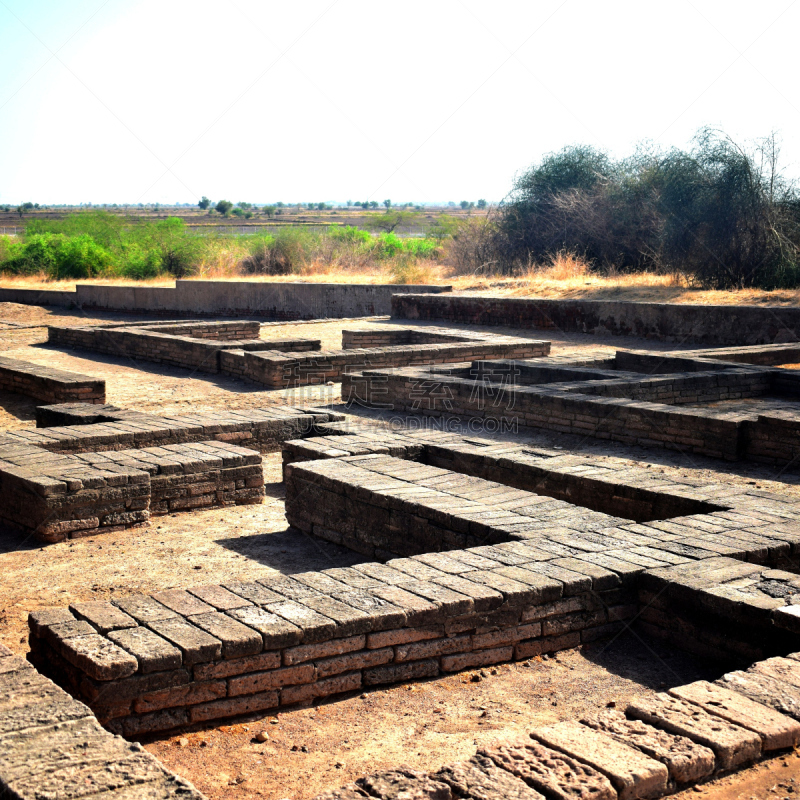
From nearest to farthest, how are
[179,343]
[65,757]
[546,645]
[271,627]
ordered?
[65,757] → [271,627] → [546,645] → [179,343]

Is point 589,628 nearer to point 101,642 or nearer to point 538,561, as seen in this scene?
point 538,561

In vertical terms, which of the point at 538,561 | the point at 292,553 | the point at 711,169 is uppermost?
the point at 711,169

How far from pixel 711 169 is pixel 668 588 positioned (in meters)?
17.9

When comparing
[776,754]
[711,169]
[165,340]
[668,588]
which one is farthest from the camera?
[711,169]

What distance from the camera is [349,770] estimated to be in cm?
255

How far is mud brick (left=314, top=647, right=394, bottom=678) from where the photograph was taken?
116 inches

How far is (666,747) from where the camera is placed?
234 centimetres

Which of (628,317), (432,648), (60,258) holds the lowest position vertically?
(432,648)

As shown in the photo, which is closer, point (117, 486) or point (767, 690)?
point (767, 690)

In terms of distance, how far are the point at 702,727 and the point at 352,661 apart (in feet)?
3.62

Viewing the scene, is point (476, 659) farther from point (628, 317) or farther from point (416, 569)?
point (628, 317)

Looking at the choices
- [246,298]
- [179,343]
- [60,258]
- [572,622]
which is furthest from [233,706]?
[60,258]

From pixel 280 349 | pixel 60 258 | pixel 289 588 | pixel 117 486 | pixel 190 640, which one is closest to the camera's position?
pixel 190 640

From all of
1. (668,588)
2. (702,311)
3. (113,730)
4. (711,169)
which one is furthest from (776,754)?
(711,169)
